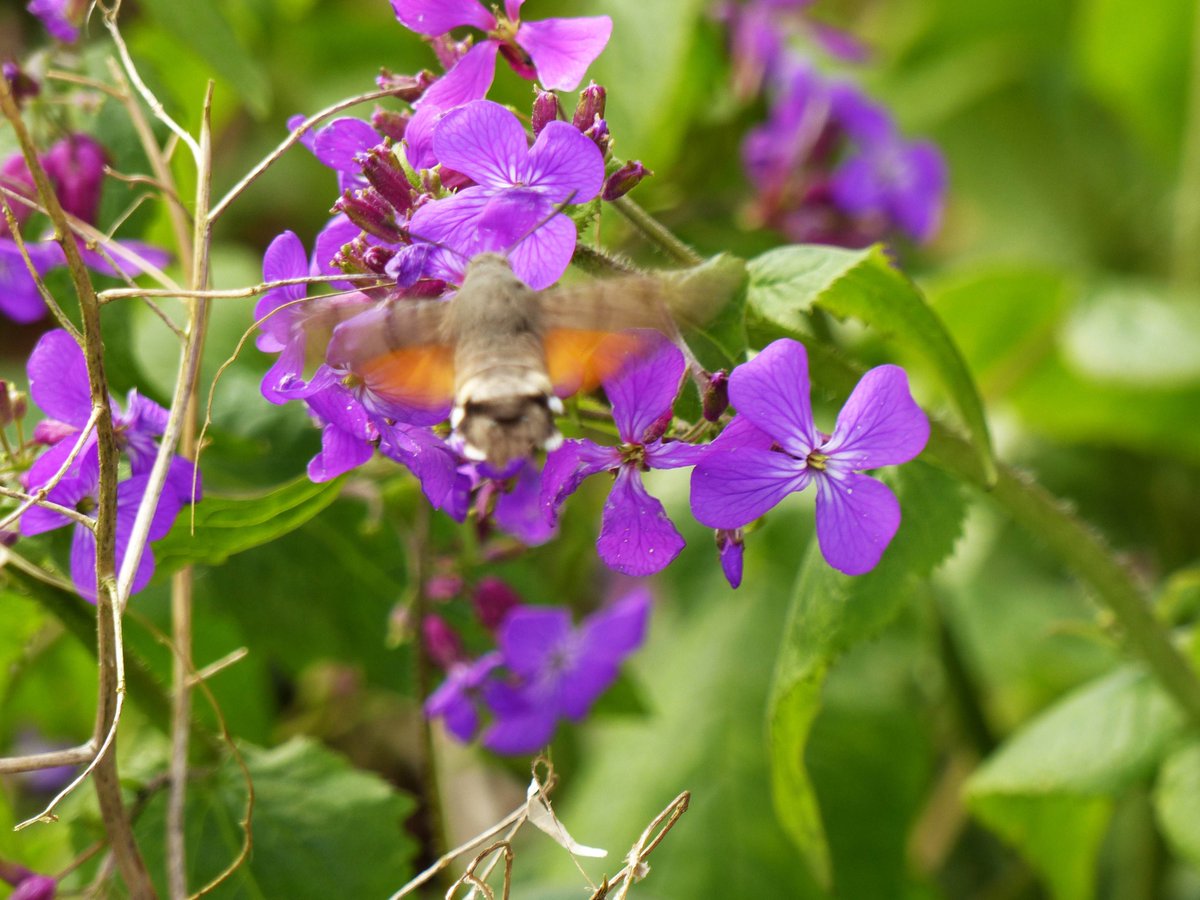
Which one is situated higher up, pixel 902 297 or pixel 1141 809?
pixel 902 297

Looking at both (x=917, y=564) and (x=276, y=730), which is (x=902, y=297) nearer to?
(x=917, y=564)

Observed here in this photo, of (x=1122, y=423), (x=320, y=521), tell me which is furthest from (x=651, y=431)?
(x=1122, y=423)

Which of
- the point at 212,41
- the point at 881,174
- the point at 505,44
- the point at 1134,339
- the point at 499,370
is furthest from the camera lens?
the point at 1134,339

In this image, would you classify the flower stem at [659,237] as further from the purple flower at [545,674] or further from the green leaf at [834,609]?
the purple flower at [545,674]

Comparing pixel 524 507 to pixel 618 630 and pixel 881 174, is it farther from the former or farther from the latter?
pixel 881 174

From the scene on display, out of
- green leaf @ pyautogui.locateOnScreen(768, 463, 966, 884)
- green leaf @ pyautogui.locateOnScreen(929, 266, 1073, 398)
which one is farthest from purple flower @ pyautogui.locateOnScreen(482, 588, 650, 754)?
green leaf @ pyautogui.locateOnScreen(929, 266, 1073, 398)

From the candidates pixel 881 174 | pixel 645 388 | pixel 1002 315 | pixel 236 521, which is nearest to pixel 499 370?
pixel 645 388
